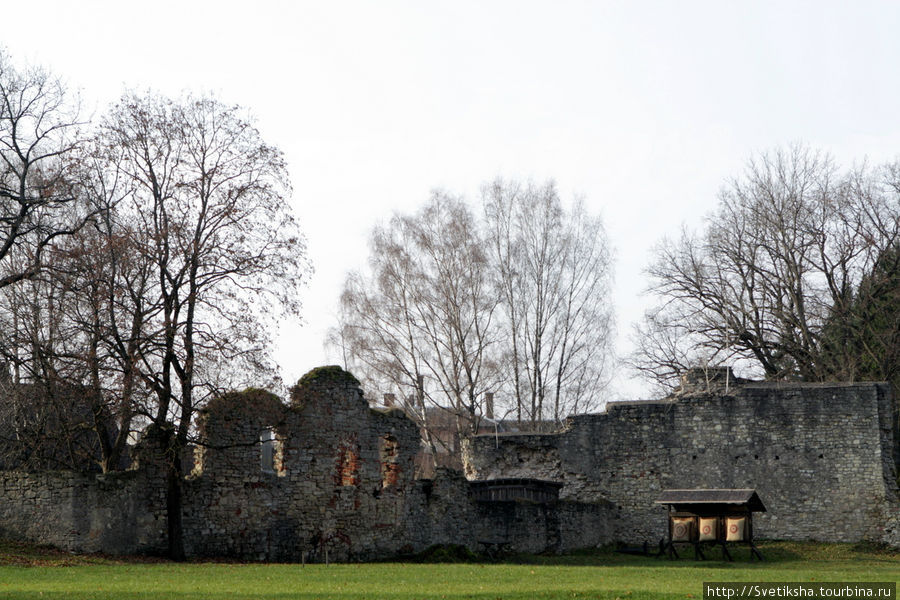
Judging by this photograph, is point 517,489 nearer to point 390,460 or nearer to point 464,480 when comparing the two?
point 464,480

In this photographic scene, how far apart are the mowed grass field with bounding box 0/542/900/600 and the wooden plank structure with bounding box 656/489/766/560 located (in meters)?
0.66

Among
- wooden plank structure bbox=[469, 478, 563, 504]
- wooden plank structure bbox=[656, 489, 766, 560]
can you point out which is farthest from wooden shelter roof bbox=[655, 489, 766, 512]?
wooden plank structure bbox=[469, 478, 563, 504]

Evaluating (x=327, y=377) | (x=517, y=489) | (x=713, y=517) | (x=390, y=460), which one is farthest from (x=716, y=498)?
(x=327, y=377)

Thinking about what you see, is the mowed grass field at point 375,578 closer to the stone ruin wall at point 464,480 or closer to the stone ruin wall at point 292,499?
the stone ruin wall at point 292,499

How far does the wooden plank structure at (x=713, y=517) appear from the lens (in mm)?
25500

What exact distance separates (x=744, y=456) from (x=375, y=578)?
15370 mm

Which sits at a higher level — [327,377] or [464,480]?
[327,377]

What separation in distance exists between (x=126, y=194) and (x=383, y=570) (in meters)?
9.84

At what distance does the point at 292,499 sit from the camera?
24.8m

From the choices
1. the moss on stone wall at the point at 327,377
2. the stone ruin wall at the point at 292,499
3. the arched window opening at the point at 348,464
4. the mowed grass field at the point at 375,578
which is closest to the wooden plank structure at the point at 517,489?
the stone ruin wall at the point at 292,499

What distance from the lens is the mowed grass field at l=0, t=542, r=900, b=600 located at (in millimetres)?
14930

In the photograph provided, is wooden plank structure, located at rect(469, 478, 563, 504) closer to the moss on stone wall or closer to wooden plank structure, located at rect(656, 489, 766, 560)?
wooden plank structure, located at rect(656, 489, 766, 560)

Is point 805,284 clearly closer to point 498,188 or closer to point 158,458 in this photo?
point 498,188

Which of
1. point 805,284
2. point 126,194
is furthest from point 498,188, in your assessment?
point 126,194
